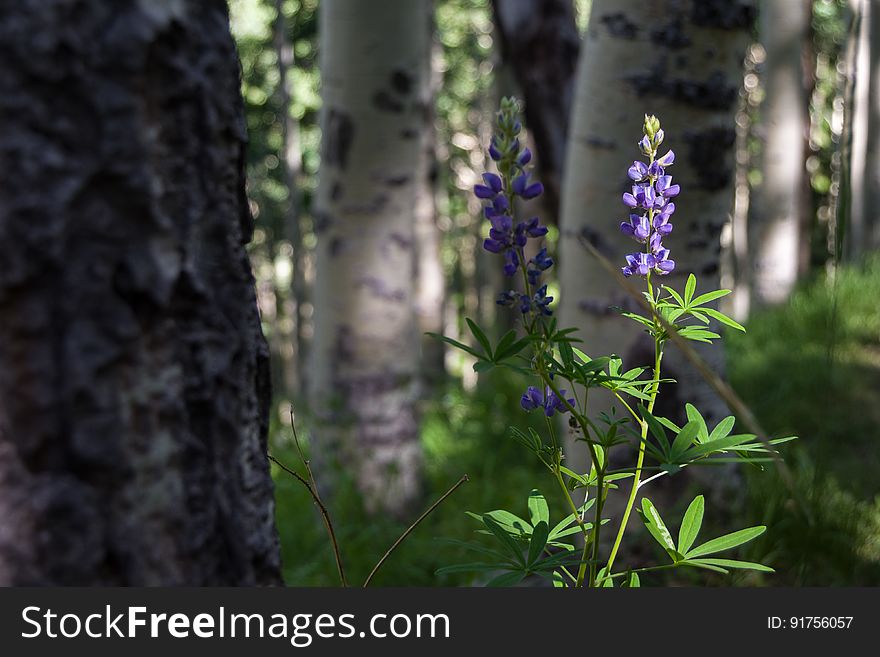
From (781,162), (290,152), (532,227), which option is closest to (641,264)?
(532,227)

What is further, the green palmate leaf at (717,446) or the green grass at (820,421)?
the green grass at (820,421)

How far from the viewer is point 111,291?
76 cm

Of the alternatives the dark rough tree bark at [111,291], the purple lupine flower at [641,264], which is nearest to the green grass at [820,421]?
the purple lupine flower at [641,264]

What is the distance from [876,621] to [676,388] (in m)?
1.35

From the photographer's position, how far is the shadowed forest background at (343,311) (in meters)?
0.74

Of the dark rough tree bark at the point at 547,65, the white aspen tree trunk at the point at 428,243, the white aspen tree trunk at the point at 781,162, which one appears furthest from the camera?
the white aspen tree trunk at the point at 781,162

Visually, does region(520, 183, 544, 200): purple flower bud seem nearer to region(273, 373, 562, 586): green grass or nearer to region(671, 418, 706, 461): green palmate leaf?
region(671, 418, 706, 461): green palmate leaf

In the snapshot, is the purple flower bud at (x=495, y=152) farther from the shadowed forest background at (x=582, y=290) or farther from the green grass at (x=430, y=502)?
the green grass at (x=430, y=502)

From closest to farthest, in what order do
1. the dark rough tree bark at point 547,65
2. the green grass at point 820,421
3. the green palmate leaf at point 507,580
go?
the green palmate leaf at point 507,580 → the green grass at point 820,421 → the dark rough tree bark at point 547,65

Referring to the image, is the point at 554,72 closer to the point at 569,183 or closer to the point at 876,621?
the point at 569,183

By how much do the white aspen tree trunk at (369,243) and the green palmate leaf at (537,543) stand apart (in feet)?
8.78

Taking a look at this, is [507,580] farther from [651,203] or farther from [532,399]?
[651,203]

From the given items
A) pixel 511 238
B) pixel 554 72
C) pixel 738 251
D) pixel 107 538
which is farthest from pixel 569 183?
pixel 738 251

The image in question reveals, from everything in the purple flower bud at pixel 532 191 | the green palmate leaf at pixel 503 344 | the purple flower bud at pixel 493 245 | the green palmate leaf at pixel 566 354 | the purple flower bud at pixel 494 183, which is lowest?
the green palmate leaf at pixel 566 354
